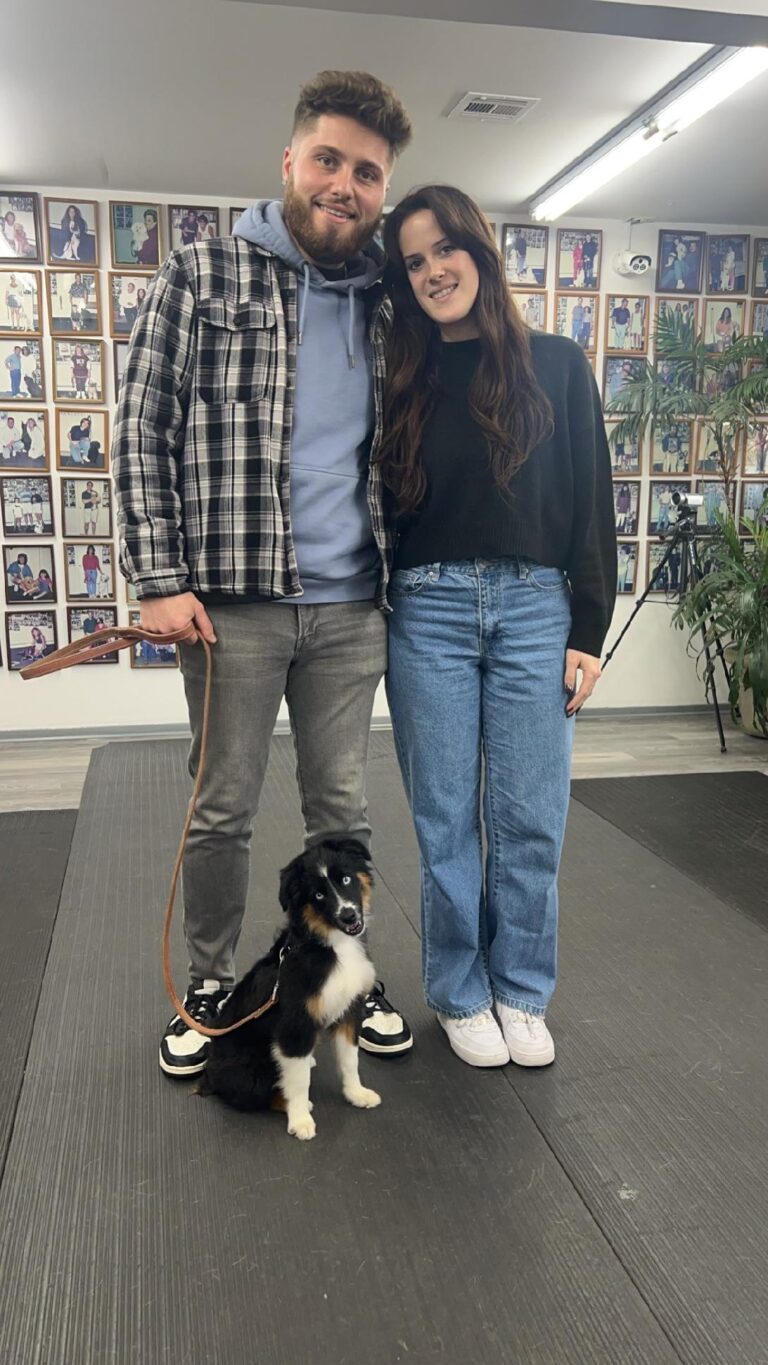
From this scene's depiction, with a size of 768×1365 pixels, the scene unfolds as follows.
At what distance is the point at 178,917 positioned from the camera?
2.43 m

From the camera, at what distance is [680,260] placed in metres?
4.74

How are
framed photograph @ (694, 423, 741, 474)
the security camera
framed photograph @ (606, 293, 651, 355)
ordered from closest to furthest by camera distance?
the security camera → framed photograph @ (606, 293, 651, 355) → framed photograph @ (694, 423, 741, 474)

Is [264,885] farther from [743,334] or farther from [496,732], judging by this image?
[743,334]

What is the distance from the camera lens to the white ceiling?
2.67 metres

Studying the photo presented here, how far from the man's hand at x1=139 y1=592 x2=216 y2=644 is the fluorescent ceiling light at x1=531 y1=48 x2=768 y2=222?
2.53 metres

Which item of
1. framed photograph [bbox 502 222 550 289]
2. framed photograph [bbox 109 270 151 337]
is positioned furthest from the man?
framed photograph [bbox 502 222 550 289]

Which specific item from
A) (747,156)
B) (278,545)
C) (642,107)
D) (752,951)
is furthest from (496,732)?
(747,156)

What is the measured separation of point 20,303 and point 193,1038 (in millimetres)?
3628

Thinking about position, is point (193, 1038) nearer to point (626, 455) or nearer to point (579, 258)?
point (626, 455)

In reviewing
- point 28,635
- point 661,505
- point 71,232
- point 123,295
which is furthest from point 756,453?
point 28,635

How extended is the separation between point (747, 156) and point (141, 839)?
3424 mm

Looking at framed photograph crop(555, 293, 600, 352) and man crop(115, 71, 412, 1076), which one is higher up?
framed photograph crop(555, 293, 600, 352)

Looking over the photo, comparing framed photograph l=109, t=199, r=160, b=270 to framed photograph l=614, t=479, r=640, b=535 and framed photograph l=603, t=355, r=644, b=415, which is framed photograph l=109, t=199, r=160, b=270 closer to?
framed photograph l=603, t=355, r=644, b=415

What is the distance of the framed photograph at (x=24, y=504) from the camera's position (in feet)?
14.4
